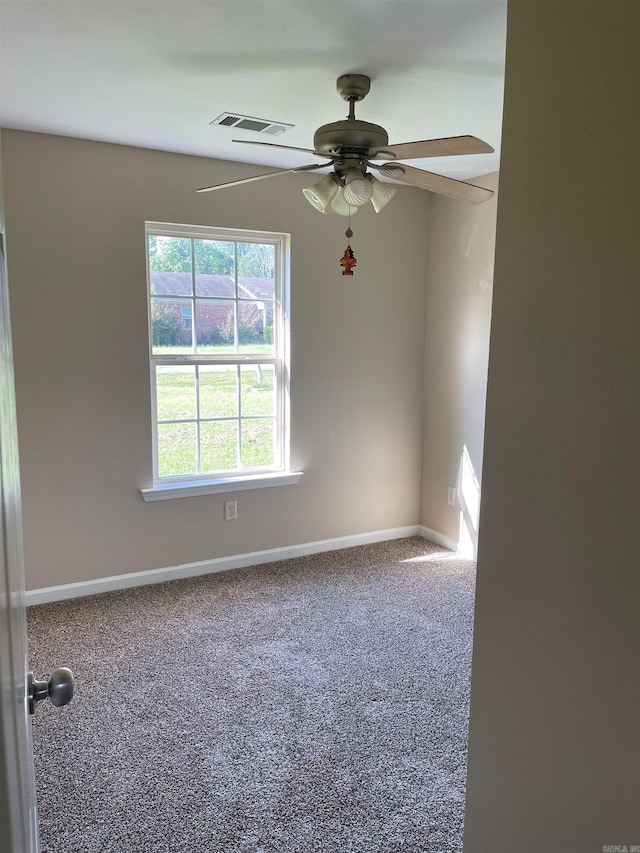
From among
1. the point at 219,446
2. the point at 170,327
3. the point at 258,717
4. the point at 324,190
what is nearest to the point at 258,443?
the point at 219,446

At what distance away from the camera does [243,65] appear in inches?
87.1

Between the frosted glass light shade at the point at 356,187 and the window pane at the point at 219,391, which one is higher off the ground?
the frosted glass light shade at the point at 356,187

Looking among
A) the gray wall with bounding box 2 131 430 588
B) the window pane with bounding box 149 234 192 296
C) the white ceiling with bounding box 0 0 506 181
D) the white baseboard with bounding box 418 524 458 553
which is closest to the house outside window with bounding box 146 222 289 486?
the window pane with bounding box 149 234 192 296

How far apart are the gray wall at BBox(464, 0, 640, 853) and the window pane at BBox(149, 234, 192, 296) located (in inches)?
112

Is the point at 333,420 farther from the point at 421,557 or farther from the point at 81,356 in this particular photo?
the point at 81,356

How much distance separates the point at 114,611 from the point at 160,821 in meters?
1.56

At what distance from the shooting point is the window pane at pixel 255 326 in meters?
3.85

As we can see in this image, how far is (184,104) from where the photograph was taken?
8.53 ft

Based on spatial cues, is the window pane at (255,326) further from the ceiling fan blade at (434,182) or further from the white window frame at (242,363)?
the ceiling fan blade at (434,182)

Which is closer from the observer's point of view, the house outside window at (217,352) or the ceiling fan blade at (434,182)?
the ceiling fan blade at (434,182)

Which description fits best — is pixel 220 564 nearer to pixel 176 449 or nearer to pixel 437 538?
pixel 176 449

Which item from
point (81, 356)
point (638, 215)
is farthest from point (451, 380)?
point (638, 215)

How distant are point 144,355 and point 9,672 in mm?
2855

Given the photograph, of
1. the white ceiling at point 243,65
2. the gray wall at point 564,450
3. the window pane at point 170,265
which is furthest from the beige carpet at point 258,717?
the white ceiling at point 243,65
